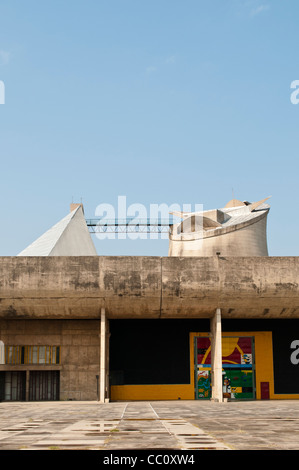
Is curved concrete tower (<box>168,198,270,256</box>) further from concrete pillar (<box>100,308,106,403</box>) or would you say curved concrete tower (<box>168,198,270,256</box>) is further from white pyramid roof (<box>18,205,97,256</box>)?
concrete pillar (<box>100,308,106,403</box>)

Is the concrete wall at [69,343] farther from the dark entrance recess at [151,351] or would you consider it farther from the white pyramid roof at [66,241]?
the white pyramid roof at [66,241]

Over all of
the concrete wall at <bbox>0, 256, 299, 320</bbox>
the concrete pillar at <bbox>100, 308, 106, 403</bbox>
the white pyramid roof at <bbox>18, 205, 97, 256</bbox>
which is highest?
the white pyramid roof at <bbox>18, 205, 97, 256</bbox>

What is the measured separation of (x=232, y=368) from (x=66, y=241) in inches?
699

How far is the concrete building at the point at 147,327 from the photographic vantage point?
113 ft

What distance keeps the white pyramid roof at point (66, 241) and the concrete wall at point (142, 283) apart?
6.60 m

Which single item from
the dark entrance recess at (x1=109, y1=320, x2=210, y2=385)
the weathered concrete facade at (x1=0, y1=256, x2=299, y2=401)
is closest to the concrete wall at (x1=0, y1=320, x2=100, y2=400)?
the weathered concrete facade at (x1=0, y1=256, x2=299, y2=401)

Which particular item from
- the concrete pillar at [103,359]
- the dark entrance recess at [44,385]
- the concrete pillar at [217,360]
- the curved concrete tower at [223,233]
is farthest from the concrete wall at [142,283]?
the curved concrete tower at [223,233]

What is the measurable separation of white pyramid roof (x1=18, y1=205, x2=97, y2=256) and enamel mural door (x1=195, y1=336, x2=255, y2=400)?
45.0 feet

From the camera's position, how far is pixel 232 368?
38781 mm

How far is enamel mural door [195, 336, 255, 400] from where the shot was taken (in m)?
38.5

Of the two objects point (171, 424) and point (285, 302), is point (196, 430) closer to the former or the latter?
point (171, 424)

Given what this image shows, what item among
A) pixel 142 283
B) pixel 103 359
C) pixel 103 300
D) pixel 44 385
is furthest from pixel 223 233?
pixel 44 385

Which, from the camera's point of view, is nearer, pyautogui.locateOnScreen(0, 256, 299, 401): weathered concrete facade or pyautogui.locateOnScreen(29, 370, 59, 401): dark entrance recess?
pyautogui.locateOnScreen(0, 256, 299, 401): weathered concrete facade

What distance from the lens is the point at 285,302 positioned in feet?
118
